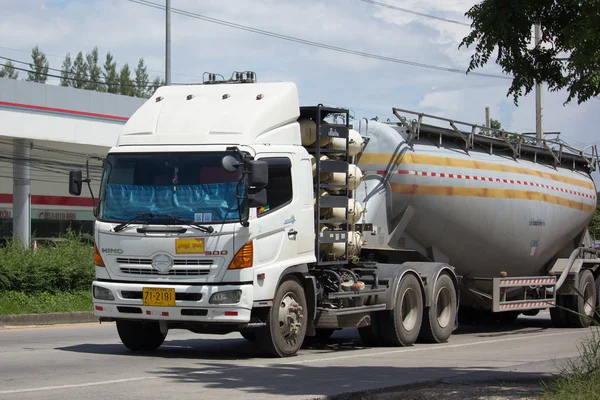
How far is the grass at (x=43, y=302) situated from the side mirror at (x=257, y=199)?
8541 millimetres

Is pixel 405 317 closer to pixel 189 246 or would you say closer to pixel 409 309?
pixel 409 309

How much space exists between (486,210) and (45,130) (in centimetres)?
1963

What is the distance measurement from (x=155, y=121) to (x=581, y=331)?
1074 cm

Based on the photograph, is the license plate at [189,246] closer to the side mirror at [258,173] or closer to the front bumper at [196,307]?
the front bumper at [196,307]

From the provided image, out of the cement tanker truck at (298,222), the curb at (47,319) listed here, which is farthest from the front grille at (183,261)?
the curb at (47,319)

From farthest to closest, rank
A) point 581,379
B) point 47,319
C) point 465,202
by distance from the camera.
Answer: point 47,319
point 465,202
point 581,379

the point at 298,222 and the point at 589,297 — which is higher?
the point at 298,222

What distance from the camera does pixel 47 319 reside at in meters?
18.8

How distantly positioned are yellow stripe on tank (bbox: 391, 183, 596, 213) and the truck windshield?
4663 mm

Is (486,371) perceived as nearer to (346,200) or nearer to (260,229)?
(260,229)

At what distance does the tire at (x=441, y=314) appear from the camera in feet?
50.9

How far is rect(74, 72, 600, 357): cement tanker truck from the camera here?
11664mm

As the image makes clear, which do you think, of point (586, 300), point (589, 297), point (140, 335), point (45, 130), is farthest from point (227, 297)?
point (45, 130)

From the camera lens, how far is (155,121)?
12.6m
